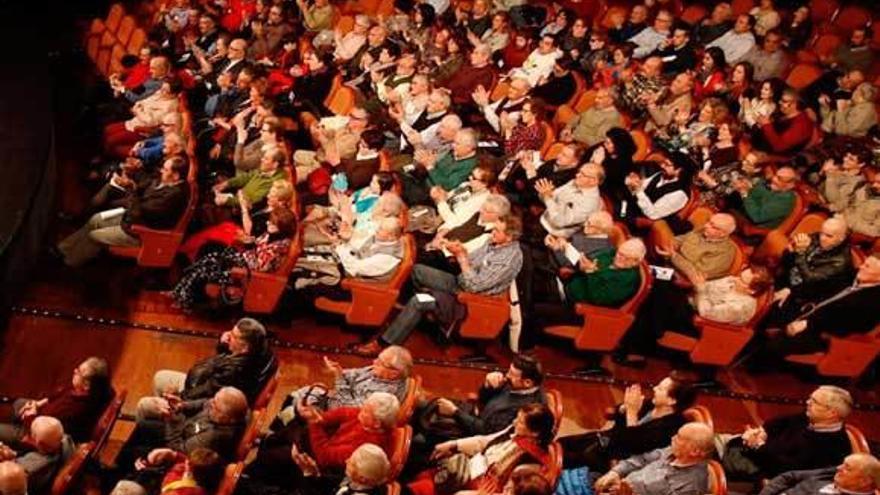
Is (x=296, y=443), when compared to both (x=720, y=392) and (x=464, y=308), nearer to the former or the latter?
(x=464, y=308)

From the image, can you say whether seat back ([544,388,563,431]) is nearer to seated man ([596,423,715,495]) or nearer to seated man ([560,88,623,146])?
seated man ([596,423,715,495])

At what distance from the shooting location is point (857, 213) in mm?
4957

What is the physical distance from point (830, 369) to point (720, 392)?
1.53 ft

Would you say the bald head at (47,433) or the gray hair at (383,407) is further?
the gray hair at (383,407)

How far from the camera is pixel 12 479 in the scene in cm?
267

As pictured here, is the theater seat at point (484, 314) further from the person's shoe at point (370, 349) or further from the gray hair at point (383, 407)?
the gray hair at point (383, 407)

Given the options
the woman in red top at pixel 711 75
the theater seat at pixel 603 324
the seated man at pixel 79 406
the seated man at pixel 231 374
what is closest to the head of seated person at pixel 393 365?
the seated man at pixel 231 374

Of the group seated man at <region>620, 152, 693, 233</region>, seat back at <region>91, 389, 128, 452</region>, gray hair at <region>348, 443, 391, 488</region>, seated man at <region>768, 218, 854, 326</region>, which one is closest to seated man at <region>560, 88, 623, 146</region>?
seated man at <region>620, 152, 693, 233</region>

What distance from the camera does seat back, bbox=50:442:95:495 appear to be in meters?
2.96

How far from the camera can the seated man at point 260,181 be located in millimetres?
4484

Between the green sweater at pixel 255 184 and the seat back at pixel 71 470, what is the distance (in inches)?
64.1

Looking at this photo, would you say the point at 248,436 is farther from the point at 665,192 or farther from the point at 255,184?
the point at 665,192

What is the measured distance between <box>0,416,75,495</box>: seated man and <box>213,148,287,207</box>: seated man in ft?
5.58

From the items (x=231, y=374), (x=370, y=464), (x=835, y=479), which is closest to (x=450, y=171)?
(x=231, y=374)
